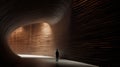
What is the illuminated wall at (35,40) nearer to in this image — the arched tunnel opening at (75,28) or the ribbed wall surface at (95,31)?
the arched tunnel opening at (75,28)

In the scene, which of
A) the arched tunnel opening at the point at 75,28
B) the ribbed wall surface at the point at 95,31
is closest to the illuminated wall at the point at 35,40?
the arched tunnel opening at the point at 75,28

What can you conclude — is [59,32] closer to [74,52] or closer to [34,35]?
[74,52]

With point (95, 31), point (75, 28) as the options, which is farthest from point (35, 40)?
point (95, 31)

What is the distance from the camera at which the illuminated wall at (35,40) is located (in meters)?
14.5

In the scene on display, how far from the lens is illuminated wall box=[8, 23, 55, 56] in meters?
14.5

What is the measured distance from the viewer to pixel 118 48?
241 inches

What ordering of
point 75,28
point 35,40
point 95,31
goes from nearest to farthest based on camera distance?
point 95,31 → point 75,28 → point 35,40

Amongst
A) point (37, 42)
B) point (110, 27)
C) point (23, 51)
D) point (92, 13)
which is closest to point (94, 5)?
point (92, 13)

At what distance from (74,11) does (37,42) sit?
23.0 ft

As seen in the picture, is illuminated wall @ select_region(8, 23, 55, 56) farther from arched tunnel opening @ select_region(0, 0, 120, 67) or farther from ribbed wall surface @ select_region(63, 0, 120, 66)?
ribbed wall surface @ select_region(63, 0, 120, 66)

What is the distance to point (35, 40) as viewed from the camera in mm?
16594

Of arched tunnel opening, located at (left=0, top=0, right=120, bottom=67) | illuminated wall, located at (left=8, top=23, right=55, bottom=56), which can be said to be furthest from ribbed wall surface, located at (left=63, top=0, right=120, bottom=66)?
illuminated wall, located at (left=8, top=23, right=55, bottom=56)

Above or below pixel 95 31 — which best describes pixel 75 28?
above

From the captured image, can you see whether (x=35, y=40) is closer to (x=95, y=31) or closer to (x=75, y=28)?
(x=75, y=28)
